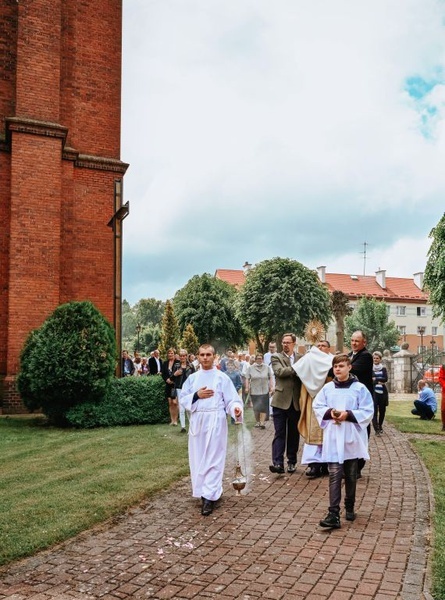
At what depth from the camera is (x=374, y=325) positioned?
211ft

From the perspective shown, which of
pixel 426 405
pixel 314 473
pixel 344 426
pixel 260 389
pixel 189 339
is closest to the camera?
pixel 344 426

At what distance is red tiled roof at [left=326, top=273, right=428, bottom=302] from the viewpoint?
3024 inches

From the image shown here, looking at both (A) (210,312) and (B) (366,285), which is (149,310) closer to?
(B) (366,285)

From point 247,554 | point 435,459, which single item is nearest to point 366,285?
point 435,459

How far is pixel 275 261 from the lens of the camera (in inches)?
1882

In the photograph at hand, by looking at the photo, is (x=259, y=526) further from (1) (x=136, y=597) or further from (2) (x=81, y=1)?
(2) (x=81, y=1)

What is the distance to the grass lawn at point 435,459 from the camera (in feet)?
16.2

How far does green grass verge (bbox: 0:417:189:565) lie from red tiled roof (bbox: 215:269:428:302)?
2499 inches

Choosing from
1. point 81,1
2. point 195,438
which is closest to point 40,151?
point 81,1

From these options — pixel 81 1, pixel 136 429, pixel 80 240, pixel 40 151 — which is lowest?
pixel 136 429

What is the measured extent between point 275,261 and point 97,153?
30.9m

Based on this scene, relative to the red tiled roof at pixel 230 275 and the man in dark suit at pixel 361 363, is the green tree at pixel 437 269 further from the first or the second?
the red tiled roof at pixel 230 275

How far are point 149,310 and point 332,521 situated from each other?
398 ft

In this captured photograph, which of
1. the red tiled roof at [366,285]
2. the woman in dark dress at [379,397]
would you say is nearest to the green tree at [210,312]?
the red tiled roof at [366,285]
